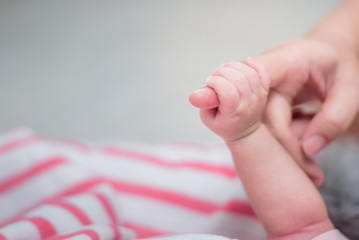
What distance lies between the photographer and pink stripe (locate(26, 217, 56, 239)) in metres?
0.44

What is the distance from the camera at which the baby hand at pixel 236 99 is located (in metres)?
0.37

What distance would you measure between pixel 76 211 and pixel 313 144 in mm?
271

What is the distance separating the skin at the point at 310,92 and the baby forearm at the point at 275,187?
3 centimetres

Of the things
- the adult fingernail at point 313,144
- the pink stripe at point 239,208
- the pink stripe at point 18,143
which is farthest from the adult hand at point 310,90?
the pink stripe at point 18,143

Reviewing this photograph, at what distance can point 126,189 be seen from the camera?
0.65 metres

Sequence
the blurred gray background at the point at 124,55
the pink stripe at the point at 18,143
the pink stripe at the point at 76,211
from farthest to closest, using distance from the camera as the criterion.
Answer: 1. the blurred gray background at the point at 124,55
2. the pink stripe at the point at 18,143
3. the pink stripe at the point at 76,211

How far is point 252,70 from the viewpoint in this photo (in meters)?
0.40

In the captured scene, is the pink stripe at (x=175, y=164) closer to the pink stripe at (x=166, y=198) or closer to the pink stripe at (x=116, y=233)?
the pink stripe at (x=166, y=198)

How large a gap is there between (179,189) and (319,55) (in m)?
0.28

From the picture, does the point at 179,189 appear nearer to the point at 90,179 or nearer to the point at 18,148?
the point at 90,179

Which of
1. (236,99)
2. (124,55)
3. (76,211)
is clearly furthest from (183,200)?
(124,55)

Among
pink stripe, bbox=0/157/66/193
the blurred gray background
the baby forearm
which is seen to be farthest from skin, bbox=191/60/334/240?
the blurred gray background

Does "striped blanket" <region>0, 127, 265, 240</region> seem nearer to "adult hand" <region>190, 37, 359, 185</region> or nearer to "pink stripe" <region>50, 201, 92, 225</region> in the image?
"pink stripe" <region>50, 201, 92, 225</region>

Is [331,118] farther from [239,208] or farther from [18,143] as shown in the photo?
[18,143]
